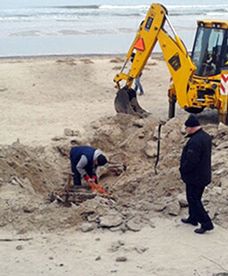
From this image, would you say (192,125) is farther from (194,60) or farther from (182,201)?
(194,60)

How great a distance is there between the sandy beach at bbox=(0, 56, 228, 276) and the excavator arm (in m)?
0.94

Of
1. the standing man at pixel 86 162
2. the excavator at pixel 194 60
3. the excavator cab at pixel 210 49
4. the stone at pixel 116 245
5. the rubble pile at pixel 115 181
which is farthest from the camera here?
the excavator cab at pixel 210 49

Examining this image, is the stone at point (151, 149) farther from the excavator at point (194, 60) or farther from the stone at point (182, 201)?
the stone at point (182, 201)

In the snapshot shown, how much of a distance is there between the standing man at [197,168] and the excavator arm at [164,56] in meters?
6.32

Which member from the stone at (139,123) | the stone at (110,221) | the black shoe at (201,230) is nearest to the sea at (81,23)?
the stone at (139,123)

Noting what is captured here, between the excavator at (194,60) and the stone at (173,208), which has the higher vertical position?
the excavator at (194,60)

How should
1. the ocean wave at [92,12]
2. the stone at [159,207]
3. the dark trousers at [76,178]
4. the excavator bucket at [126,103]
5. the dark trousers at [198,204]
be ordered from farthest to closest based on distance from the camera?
1. the ocean wave at [92,12]
2. the excavator bucket at [126,103]
3. the dark trousers at [76,178]
4. the stone at [159,207]
5. the dark trousers at [198,204]

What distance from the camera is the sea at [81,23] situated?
113 ft

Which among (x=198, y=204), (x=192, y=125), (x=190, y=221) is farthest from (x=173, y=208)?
(x=192, y=125)

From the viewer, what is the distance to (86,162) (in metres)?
11.4

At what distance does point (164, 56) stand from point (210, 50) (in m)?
1.13

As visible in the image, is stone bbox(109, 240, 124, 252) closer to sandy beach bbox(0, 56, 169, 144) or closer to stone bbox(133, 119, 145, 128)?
stone bbox(133, 119, 145, 128)

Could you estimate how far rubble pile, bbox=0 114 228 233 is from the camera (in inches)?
395

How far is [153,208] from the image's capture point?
34.1 ft
